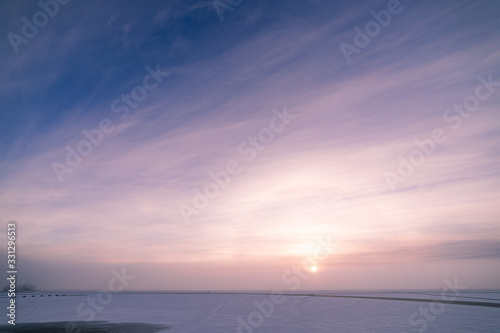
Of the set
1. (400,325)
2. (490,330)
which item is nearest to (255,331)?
(400,325)

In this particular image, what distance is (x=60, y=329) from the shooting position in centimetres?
3484

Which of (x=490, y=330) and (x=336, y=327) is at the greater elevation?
(x=336, y=327)

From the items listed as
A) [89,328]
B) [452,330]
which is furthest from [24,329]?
[452,330]

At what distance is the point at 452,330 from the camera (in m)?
34.5

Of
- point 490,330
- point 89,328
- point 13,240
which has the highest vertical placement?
point 13,240

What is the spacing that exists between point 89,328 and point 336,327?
26.3 metres

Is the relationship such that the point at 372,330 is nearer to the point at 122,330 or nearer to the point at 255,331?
the point at 255,331

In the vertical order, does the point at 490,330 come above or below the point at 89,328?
below

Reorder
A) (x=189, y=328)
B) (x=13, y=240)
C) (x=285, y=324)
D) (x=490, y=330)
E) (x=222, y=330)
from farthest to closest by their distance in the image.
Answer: (x=285, y=324)
(x=189, y=328)
(x=222, y=330)
(x=490, y=330)
(x=13, y=240)

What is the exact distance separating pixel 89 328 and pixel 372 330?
29.1 meters

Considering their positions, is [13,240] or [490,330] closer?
[13,240]

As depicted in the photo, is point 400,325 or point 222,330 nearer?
point 222,330

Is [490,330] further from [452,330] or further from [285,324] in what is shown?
[285,324]

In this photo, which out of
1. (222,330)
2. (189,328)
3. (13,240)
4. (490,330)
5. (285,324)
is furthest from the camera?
(285,324)
